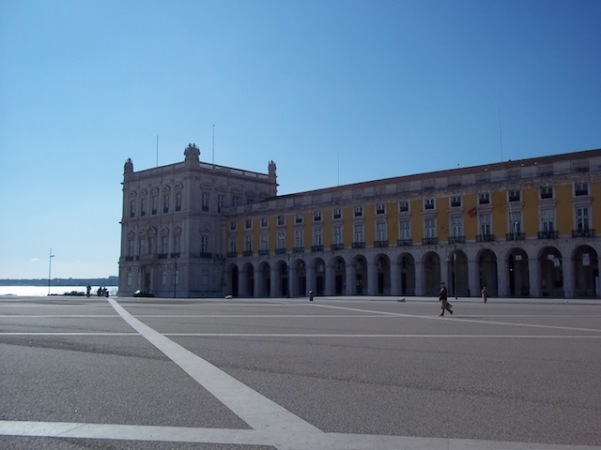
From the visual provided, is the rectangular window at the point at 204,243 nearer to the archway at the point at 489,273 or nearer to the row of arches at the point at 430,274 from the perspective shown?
the row of arches at the point at 430,274

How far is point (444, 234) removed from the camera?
5569 cm

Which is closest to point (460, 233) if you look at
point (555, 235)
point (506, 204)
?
point (506, 204)

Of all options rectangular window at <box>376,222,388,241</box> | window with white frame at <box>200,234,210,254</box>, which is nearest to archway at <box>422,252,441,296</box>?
rectangular window at <box>376,222,388,241</box>

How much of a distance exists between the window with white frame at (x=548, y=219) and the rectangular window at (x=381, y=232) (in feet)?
49.2

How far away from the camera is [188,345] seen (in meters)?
13.2

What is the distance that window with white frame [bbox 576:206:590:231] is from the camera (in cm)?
→ 4834

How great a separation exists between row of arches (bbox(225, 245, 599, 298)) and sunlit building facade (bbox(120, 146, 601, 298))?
0.36ft

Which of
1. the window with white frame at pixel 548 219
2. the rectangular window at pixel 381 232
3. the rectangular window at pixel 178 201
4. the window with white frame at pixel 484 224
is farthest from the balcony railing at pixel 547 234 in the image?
the rectangular window at pixel 178 201

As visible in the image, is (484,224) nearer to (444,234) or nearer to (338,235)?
(444,234)

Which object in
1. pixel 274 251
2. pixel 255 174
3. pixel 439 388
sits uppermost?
pixel 255 174

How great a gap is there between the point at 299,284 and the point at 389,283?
11.7 metres

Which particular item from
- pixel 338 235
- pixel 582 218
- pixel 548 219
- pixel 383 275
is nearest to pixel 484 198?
pixel 548 219

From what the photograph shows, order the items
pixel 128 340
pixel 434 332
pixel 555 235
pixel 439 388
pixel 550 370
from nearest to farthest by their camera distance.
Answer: pixel 439 388
pixel 550 370
pixel 128 340
pixel 434 332
pixel 555 235

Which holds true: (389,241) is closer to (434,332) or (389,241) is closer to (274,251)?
(274,251)
